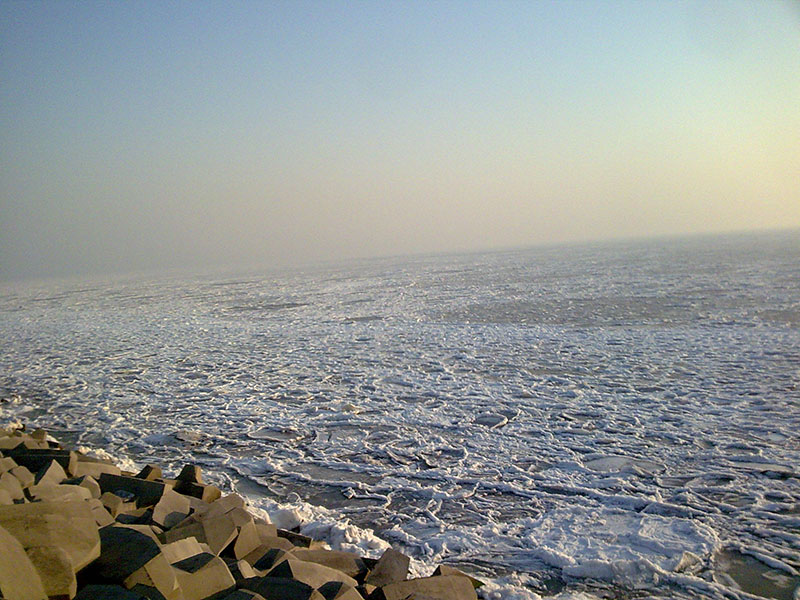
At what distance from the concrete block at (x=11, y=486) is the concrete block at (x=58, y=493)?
0.16ft

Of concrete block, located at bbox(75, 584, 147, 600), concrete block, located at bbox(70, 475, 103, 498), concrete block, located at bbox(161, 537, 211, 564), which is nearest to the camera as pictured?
concrete block, located at bbox(75, 584, 147, 600)

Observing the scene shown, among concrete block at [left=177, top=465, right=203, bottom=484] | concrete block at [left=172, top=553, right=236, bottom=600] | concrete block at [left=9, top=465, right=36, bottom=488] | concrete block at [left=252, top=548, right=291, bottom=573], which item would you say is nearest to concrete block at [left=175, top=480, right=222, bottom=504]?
concrete block at [left=177, top=465, right=203, bottom=484]

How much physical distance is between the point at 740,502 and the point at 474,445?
1.83m

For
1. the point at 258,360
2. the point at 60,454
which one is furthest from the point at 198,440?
the point at 258,360

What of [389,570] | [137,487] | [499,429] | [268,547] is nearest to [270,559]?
[268,547]

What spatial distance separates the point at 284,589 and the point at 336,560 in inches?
20.0

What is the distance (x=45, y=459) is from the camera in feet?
11.4

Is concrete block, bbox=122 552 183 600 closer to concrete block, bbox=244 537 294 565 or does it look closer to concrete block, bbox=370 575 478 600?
concrete block, bbox=244 537 294 565

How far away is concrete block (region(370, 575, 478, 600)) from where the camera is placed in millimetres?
2100

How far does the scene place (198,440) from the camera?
15.7 feet

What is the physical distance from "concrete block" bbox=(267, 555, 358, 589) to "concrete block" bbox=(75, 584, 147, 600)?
49 centimetres

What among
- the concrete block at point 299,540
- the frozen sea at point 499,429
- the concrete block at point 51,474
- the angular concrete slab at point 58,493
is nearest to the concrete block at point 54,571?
the angular concrete slab at point 58,493

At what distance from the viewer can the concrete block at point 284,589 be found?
6.37 ft

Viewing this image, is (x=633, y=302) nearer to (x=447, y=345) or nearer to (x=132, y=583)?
(x=447, y=345)
